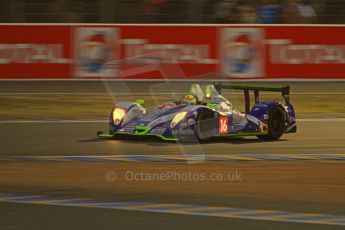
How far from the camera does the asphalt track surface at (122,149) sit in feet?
22.5

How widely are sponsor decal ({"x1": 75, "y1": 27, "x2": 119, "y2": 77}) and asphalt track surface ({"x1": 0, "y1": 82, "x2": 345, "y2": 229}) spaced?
0.34 meters

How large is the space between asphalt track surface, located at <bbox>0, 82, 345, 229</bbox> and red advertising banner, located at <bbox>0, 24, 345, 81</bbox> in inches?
14.7

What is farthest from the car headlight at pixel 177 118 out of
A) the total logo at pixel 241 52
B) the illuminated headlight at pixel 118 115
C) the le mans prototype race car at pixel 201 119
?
the total logo at pixel 241 52

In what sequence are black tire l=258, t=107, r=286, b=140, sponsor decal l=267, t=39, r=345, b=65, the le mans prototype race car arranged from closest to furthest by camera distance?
the le mans prototype race car
black tire l=258, t=107, r=286, b=140
sponsor decal l=267, t=39, r=345, b=65

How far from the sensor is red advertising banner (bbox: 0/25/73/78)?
67.0 ft

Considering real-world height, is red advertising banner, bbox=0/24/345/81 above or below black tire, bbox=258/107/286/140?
above

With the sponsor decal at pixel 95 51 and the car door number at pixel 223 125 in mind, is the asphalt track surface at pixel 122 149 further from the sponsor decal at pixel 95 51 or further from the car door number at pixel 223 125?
the sponsor decal at pixel 95 51

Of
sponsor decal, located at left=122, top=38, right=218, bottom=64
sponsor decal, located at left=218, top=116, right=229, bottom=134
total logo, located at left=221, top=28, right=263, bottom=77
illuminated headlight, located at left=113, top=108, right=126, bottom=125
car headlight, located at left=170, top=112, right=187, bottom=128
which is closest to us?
car headlight, located at left=170, top=112, right=187, bottom=128

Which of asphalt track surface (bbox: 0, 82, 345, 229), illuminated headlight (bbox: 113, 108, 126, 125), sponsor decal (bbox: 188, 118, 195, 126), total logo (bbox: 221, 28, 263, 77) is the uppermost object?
total logo (bbox: 221, 28, 263, 77)

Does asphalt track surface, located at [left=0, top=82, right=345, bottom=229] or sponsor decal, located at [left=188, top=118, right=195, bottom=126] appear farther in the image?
sponsor decal, located at [left=188, top=118, right=195, bottom=126]

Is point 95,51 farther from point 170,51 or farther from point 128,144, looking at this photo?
point 128,144

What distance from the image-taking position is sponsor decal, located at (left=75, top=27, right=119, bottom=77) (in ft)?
67.1

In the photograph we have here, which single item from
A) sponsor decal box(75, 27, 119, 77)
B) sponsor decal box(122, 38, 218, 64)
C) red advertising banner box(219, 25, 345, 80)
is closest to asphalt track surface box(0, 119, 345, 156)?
sponsor decal box(75, 27, 119, 77)

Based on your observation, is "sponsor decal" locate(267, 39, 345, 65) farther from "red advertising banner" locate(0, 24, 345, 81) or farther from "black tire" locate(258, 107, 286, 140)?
"black tire" locate(258, 107, 286, 140)
